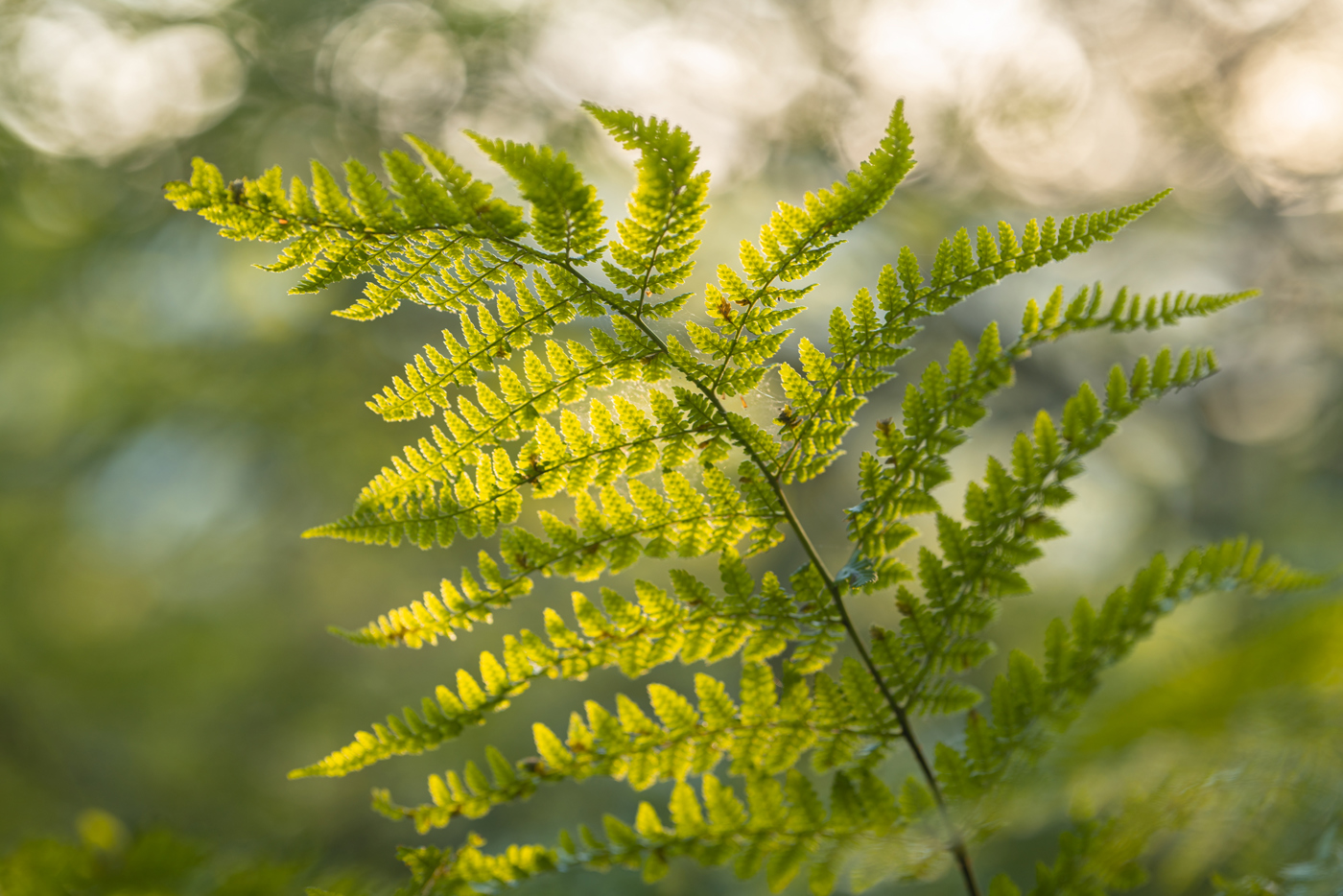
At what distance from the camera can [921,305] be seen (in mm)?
806

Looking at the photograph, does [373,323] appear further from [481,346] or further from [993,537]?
[993,537]

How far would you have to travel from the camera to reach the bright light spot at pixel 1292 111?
5.08 m

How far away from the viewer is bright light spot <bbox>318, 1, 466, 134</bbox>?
482cm

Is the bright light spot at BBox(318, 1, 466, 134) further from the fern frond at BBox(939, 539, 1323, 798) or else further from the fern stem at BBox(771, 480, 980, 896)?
the fern frond at BBox(939, 539, 1323, 798)

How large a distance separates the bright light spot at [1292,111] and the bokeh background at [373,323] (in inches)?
1.0

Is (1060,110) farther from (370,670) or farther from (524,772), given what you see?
(370,670)

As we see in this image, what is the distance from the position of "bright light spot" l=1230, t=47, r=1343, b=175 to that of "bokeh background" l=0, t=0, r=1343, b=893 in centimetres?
3

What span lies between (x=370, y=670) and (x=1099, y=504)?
548cm

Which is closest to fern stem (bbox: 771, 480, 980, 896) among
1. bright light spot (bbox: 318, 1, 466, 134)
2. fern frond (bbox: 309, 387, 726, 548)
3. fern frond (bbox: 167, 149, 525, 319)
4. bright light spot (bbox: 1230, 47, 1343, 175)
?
fern frond (bbox: 309, 387, 726, 548)

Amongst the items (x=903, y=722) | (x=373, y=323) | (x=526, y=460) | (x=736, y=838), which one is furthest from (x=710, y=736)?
(x=373, y=323)

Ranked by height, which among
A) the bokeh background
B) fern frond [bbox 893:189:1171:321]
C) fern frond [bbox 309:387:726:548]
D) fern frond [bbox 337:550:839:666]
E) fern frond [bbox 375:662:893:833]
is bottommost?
fern frond [bbox 375:662:893:833]

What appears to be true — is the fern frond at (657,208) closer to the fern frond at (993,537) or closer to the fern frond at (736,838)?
the fern frond at (993,537)

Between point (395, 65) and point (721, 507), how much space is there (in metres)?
5.50

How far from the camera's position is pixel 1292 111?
5113mm
